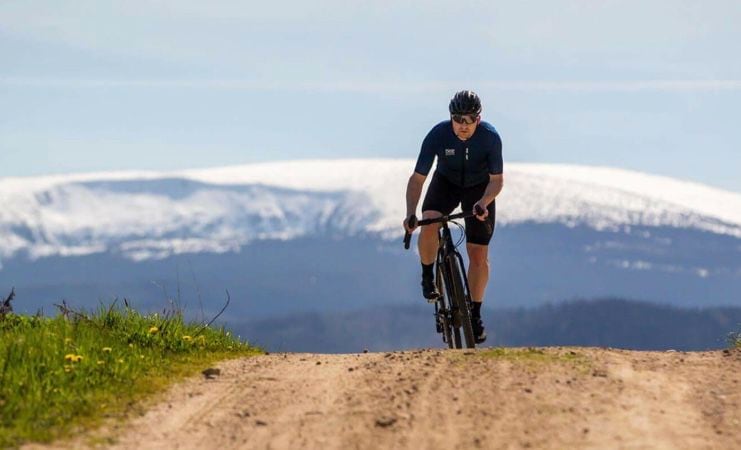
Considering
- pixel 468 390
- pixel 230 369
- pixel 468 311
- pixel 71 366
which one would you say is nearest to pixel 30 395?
pixel 71 366

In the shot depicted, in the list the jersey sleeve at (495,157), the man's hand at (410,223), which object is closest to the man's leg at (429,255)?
the man's hand at (410,223)

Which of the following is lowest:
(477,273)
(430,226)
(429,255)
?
(477,273)

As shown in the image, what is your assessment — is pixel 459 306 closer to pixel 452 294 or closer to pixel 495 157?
pixel 452 294

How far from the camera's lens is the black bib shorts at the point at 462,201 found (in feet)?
40.0

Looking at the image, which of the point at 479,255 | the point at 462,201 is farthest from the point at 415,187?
the point at 479,255

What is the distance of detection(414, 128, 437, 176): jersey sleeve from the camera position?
11742 millimetres

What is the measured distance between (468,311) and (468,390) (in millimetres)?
4244

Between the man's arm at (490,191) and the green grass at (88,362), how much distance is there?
10.9 feet

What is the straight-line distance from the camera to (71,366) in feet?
27.7

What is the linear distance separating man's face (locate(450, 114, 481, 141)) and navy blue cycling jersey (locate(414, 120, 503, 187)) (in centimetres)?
12

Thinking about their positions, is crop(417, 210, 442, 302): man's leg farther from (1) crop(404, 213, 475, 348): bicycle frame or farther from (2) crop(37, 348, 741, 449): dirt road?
(2) crop(37, 348, 741, 449): dirt road

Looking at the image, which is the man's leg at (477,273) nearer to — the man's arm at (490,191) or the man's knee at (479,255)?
the man's knee at (479,255)

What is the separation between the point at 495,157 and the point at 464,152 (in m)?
0.38

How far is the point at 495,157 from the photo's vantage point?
11.7 meters
